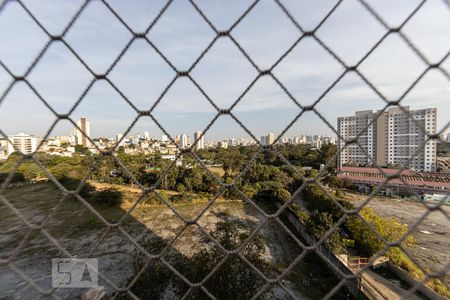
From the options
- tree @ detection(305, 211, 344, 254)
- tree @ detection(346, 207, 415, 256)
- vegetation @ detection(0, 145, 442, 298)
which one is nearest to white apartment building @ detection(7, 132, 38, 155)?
vegetation @ detection(0, 145, 442, 298)

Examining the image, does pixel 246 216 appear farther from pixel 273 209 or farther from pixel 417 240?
pixel 417 240

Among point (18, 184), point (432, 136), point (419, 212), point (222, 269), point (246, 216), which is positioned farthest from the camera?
point (18, 184)

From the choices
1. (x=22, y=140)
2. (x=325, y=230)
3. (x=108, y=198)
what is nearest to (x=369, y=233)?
(x=325, y=230)

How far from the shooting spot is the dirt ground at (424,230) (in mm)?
5418

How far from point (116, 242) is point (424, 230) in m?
9.17

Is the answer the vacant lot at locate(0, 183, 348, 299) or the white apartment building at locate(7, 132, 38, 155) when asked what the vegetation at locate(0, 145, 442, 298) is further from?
the white apartment building at locate(7, 132, 38, 155)

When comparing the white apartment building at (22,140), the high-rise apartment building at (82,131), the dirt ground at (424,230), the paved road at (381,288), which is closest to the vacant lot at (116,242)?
the paved road at (381,288)

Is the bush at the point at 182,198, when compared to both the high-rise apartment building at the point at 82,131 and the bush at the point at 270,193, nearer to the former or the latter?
the bush at the point at 270,193

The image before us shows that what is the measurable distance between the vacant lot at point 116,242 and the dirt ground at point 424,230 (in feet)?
Answer: 6.77

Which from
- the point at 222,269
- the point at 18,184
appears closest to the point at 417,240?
the point at 222,269

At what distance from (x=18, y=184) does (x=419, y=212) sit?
21.6 meters

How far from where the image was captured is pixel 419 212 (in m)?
9.29

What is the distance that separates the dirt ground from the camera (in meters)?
5.42

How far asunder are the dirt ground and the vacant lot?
6.77ft
